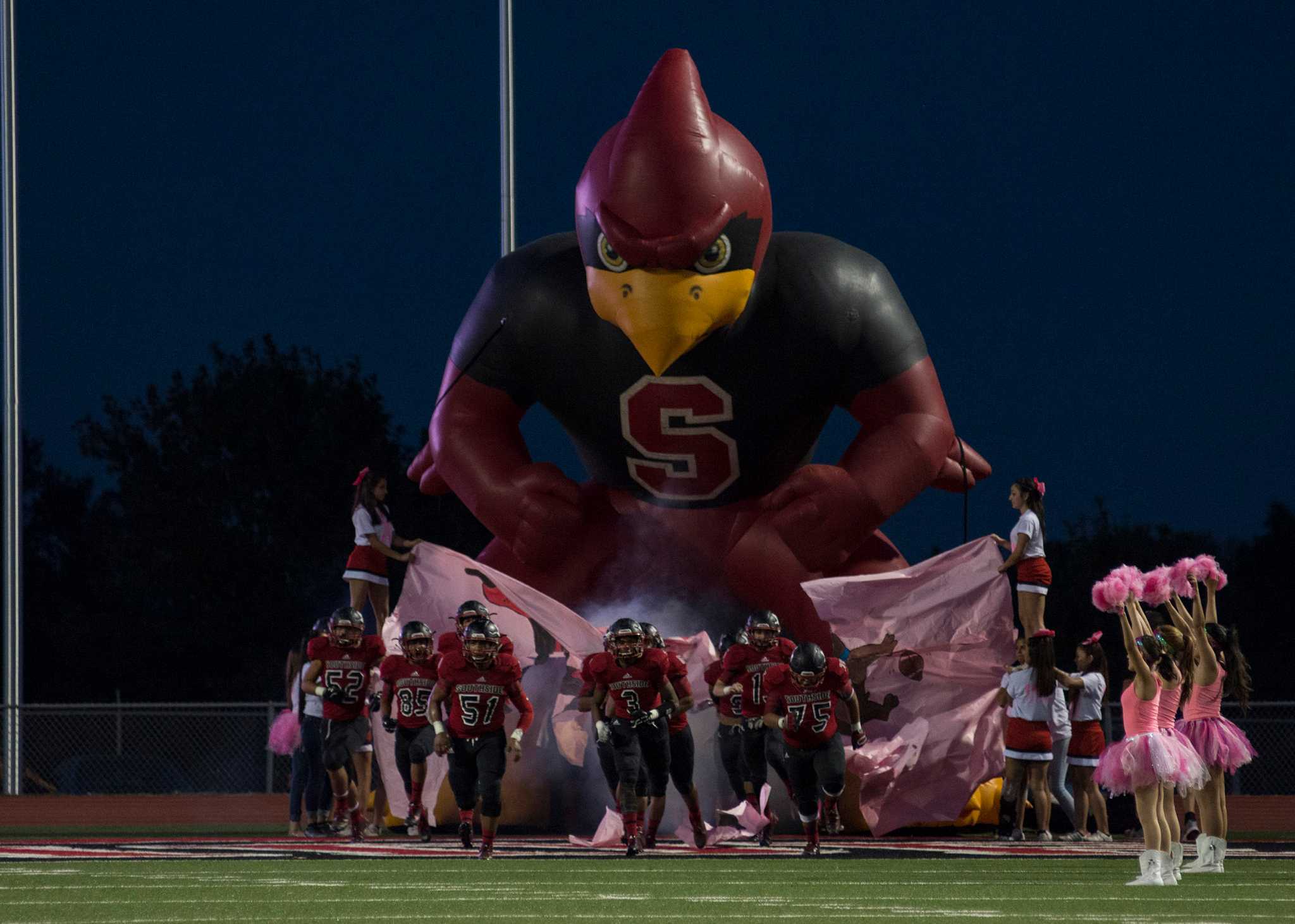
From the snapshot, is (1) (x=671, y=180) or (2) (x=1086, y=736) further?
(2) (x=1086, y=736)

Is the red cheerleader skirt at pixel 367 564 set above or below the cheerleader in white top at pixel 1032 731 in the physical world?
above

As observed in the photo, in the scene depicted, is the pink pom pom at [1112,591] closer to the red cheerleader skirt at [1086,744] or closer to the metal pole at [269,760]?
the red cheerleader skirt at [1086,744]

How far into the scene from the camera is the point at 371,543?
13141mm

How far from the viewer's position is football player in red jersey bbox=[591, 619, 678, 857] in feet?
35.6

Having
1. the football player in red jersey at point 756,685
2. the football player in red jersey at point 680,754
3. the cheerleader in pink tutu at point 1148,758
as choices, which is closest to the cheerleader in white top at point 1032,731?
the football player in red jersey at point 756,685

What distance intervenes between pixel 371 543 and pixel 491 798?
10.3 ft

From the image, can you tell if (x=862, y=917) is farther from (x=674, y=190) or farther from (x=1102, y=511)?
(x=1102, y=511)

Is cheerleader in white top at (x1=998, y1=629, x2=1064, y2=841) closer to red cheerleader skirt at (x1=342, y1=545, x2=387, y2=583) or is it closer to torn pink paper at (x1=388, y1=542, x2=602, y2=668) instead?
torn pink paper at (x1=388, y1=542, x2=602, y2=668)

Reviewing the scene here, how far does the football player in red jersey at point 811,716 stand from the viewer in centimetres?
Answer: 1102

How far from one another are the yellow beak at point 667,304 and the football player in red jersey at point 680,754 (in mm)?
1607

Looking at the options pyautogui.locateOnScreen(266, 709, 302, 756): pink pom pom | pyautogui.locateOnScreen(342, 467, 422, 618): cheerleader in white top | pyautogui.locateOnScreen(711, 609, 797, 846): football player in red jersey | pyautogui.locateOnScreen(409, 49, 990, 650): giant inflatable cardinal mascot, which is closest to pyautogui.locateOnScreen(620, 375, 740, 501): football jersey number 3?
pyautogui.locateOnScreen(409, 49, 990, 650): giant inflatable cardinal mascot

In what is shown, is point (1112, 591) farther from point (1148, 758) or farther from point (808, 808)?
point (808, 808)

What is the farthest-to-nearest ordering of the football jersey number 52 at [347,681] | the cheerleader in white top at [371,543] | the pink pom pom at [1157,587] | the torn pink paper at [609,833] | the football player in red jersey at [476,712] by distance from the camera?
the cheerleader in white top at [371,543]
the football jersey number 52 at [347,681]
the torn pink paper at [609,833]
the football player in red jersey at [476,712]
the pink pom pom at [1157,587]

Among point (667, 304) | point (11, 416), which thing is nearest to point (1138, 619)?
point (667, 304)
